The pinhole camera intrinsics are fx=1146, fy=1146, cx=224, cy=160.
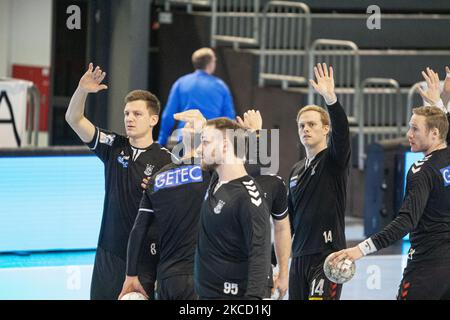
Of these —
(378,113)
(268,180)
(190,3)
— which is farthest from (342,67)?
(268,180)

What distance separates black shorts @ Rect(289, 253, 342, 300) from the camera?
26.4 ft

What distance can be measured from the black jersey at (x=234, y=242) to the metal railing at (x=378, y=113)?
28.2 feet

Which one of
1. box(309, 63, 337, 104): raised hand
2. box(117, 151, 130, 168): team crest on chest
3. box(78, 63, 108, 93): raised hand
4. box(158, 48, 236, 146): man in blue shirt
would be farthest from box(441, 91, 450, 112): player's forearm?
box(158, 48, 236, 146): man in blue shirt

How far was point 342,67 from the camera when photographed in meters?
16.4

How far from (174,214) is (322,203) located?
1281 millimetres

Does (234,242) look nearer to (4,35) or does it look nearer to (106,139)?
(106,139)

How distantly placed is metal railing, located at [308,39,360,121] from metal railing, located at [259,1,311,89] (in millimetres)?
284

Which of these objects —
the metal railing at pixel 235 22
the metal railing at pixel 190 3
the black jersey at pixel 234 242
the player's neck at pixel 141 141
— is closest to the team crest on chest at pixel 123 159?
the player's neck at pixel 141 141

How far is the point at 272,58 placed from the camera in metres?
17.5

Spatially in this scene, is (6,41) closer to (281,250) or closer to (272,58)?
(272,58)

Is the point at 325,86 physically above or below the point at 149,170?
above

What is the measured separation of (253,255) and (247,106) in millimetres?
10375

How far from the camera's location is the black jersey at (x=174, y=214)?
7.42 m
